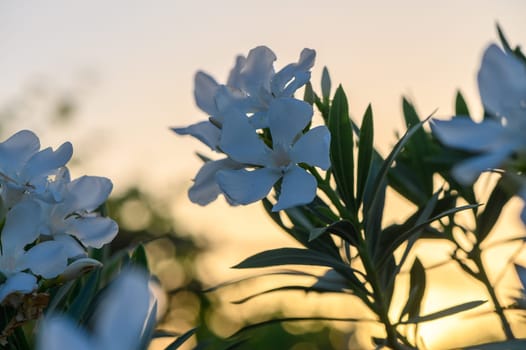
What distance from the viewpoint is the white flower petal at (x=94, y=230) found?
32.0 inches

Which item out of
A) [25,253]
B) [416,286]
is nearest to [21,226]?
[25,253]

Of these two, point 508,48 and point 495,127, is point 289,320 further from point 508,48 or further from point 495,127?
point 495,127

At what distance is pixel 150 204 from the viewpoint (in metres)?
8.45

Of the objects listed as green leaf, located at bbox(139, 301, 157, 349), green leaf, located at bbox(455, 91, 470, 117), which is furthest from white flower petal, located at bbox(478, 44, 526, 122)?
green leaf, located at bbox(455, 91, 470, 117)

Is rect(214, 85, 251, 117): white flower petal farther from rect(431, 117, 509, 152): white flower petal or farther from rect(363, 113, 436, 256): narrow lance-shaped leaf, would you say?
rect(431, 117, 509, 152): white flower petal

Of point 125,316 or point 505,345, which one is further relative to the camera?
point 505,345

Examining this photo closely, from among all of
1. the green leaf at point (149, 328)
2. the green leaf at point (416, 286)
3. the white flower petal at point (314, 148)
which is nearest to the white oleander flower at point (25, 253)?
the green leaf at point (149, 328)

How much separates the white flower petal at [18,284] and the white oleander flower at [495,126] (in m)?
0.41

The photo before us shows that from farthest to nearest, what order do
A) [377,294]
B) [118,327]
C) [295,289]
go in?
[295,289], [377,294], [118,327]

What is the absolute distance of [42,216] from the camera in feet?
2.48

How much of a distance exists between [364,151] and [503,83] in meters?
0.50

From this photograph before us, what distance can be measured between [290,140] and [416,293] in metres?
0.35

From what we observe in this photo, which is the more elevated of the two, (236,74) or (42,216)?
(236,74)

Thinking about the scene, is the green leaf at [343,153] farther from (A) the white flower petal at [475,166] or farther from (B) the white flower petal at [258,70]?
(A) the white flower petal at [475,166]
